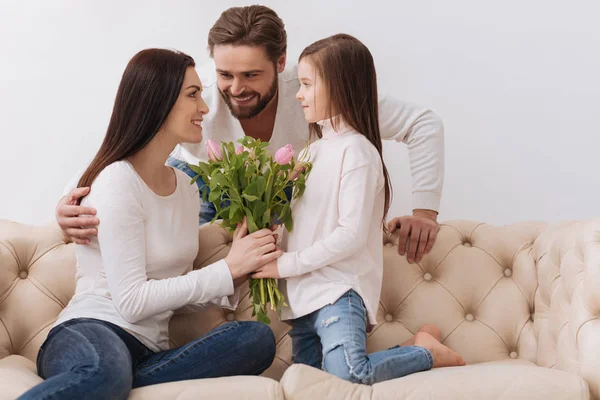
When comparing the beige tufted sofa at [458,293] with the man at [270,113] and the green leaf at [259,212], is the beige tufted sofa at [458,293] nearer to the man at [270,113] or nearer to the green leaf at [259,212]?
the man at [270,113]

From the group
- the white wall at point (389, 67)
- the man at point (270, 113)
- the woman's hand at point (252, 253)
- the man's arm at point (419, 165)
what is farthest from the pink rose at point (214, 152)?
the white wall at point (389, 67)

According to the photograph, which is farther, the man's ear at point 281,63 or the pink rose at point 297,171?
the man's ear at point 281,63

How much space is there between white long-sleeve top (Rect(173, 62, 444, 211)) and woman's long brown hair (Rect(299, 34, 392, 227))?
0.41 meters

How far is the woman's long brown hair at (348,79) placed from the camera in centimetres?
228

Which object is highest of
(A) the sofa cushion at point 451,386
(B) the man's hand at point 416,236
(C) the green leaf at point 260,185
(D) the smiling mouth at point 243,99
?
(D) the smiling mouth at point 243,99

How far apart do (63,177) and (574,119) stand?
2.17 metres

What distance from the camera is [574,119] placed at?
11.4 feet

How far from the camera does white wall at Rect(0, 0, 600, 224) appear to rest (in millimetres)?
3451

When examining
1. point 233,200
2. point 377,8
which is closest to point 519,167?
point 377,8

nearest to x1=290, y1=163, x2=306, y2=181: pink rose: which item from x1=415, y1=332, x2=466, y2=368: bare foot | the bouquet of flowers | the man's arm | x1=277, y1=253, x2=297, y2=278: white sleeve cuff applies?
the bouquet of flowers

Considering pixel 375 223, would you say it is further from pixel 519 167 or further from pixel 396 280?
pixel 519 167

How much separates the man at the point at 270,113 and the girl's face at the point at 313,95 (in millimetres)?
515

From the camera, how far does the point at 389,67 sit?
3475 millimetres

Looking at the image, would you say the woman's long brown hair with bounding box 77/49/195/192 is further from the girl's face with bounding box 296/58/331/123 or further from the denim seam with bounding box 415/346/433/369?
the denim seam with bounding box 415/346/433/369
